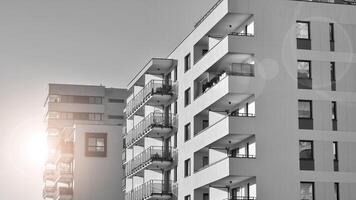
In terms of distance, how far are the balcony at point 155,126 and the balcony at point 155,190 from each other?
14.1 ft

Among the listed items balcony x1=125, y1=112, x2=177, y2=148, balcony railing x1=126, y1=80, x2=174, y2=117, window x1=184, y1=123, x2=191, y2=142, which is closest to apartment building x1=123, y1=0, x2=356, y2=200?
window x1=184, y1=123, x2=191, y2=142

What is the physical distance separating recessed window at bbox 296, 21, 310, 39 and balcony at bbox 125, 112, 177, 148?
17.3 m

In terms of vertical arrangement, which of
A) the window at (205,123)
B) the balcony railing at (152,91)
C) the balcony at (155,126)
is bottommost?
the window at (205,123)

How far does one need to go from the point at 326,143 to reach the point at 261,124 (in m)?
4.56

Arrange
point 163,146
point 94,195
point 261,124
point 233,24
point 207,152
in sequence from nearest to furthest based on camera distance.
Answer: point 261,124
point 233,24
point 207,152
point 163,146
point 94,195

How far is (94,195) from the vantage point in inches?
4075

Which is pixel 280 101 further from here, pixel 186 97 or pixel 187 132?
pixel 186 97

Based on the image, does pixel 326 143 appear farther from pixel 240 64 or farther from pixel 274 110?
pixel 240 64

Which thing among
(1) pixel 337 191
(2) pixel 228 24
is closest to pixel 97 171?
(2) pixel 228 24

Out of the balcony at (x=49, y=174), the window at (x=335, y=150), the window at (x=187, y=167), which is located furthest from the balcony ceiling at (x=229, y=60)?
the balcony at (x=49, y=174)

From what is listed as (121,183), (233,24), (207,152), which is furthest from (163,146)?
(121,183)

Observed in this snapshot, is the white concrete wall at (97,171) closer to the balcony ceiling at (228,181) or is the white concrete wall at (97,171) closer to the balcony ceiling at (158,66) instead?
the balcony ceiling at (158,66)

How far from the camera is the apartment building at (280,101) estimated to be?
58.1 m

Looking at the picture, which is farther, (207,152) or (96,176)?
(96,176)
